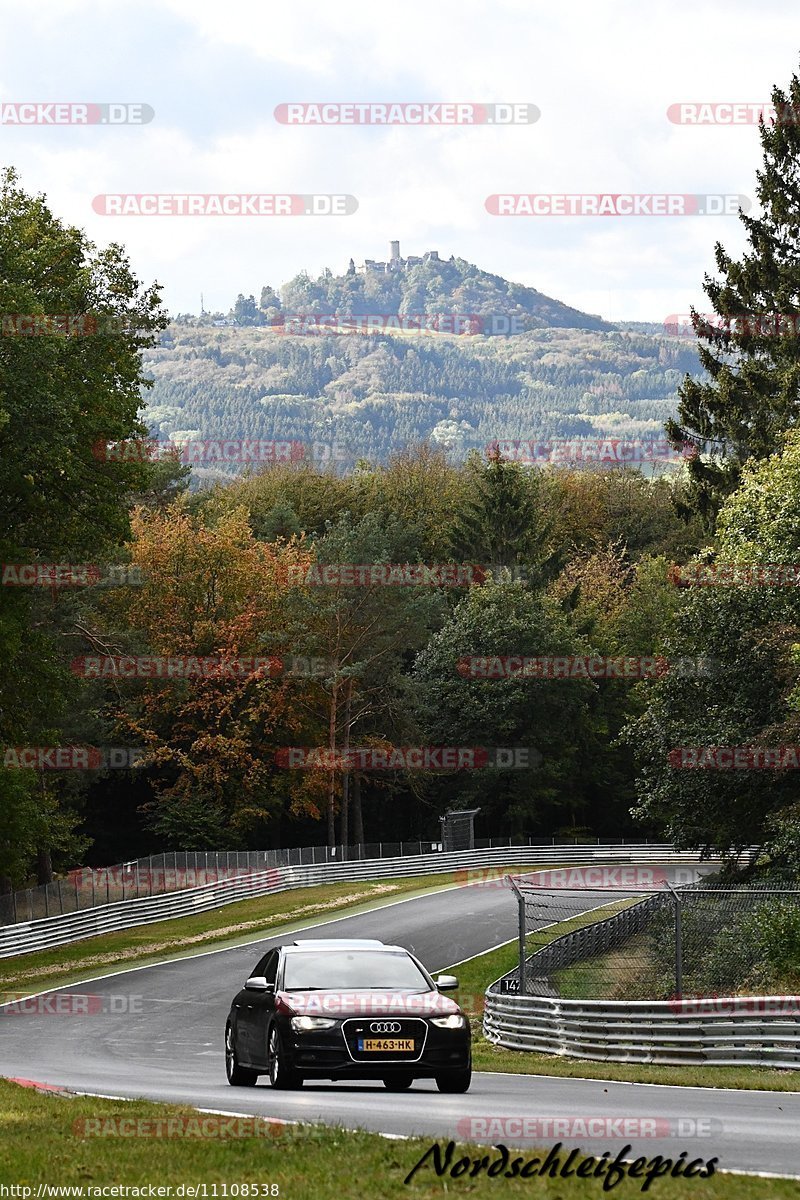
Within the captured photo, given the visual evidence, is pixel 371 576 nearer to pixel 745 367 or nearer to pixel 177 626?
pixel 177 626

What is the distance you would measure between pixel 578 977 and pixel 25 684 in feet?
60.1

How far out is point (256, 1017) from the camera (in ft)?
49.6

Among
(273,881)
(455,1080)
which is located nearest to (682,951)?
(455,1080)

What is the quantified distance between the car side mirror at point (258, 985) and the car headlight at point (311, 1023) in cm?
75

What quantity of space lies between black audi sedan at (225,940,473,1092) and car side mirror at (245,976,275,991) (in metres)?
0.01

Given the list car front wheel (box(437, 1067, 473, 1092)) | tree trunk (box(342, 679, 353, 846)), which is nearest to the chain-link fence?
car front wheel (box(437, 1067, 473, 1092))

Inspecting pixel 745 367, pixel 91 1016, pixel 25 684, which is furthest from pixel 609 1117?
pixel 745 367

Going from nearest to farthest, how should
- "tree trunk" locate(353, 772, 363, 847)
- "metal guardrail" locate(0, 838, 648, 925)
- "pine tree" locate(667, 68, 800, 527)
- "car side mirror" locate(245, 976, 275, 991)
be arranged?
"car side mirror" locate(245, 976, 275, 991) → "metal guardrail" locate(0, 838, 648, 925) → "pine tree" locate(667, 68, 800, 527) → "tree trunk" locate(353, 772, 363, 847)

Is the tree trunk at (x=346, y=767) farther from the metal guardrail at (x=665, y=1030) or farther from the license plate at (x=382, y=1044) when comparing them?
the license plate at (x=382, y=1044)

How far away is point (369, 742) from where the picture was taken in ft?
247

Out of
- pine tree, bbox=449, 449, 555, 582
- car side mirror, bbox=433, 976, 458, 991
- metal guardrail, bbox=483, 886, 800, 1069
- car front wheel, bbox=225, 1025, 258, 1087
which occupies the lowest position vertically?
metal guardrail, bbox=483, 886, 800, 1069

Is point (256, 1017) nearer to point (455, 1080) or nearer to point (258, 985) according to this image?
point (258, 985)

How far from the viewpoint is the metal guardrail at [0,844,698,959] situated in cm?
4416

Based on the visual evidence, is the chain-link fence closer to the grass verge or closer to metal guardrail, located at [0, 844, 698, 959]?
the grass verge
